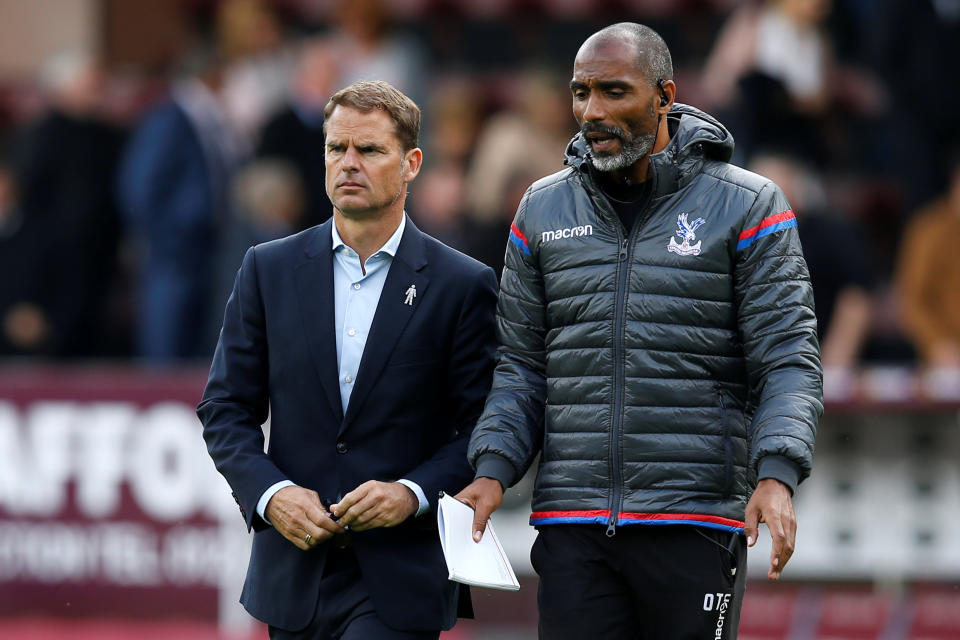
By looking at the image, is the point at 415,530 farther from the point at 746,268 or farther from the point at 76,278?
the point at 76,278

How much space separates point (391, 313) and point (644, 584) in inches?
43.8

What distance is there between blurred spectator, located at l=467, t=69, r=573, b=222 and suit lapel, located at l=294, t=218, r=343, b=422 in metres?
5.47

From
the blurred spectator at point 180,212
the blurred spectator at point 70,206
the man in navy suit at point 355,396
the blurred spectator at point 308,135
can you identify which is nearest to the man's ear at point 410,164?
the man in navy suit at point 355,396

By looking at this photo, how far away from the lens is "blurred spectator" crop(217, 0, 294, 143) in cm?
1191

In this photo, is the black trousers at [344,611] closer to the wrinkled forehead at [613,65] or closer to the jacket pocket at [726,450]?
the jacket pocket at [726,450]

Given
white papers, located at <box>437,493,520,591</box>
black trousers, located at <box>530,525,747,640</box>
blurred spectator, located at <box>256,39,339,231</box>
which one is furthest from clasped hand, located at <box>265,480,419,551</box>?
blurred spectator, located at <box>256,39,339,231</box>

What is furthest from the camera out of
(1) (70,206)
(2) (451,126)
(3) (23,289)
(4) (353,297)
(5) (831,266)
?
(3) (23,289)

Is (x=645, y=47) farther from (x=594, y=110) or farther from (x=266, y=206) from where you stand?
(x=266, y=206)

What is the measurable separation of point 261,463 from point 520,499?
526 centimetres

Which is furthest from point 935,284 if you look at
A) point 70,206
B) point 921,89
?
point 70,206

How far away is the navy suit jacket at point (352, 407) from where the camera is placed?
4.96 meters

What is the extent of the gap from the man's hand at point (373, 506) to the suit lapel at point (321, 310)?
297 mm

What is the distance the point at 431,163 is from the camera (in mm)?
12031

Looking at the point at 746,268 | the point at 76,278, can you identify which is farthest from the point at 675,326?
the point at 76,278
